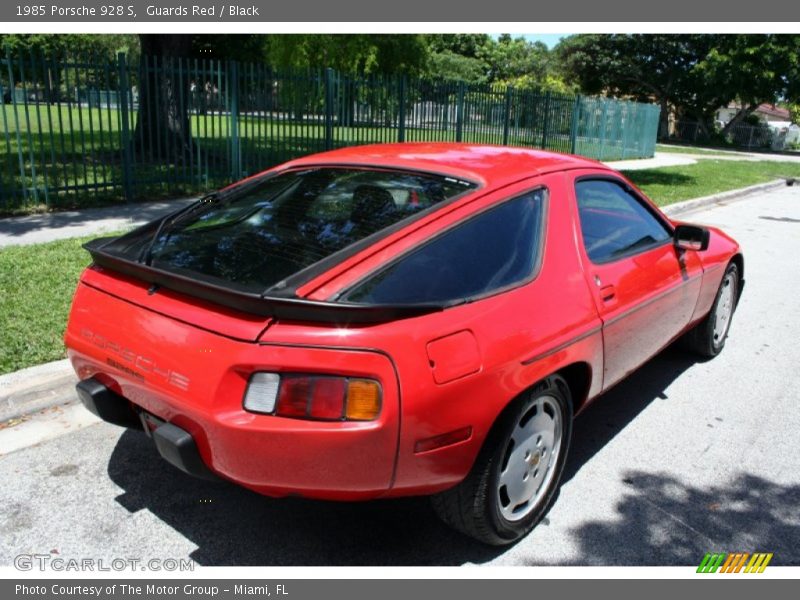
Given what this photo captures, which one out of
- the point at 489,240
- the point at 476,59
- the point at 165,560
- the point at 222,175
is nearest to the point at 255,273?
the point at 489,240

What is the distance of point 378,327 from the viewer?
2385 millimetres

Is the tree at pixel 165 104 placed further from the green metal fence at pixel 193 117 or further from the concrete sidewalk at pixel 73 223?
the concrete sidewalk at pixel 73 223

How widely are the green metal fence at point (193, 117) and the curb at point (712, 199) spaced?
5632mm

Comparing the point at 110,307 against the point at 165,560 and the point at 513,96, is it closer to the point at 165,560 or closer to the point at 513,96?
the point at 165,560

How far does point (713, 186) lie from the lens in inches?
673

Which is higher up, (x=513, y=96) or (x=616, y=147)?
(x=513, y=96)

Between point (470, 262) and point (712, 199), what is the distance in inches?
545

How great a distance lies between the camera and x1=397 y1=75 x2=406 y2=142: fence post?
1469 centimetres

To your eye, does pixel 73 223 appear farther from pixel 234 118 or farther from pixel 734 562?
pixel 734 562

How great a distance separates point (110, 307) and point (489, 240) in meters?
1.61

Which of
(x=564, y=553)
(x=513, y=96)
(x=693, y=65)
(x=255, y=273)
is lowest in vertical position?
(x=564, y=553)

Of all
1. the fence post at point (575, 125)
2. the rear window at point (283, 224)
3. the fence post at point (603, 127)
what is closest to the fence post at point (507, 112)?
the fence post at point (575, 125)

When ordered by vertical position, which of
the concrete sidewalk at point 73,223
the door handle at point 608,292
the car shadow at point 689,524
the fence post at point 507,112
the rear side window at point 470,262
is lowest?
the car shadow at point 689,524

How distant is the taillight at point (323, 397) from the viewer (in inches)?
91.4
